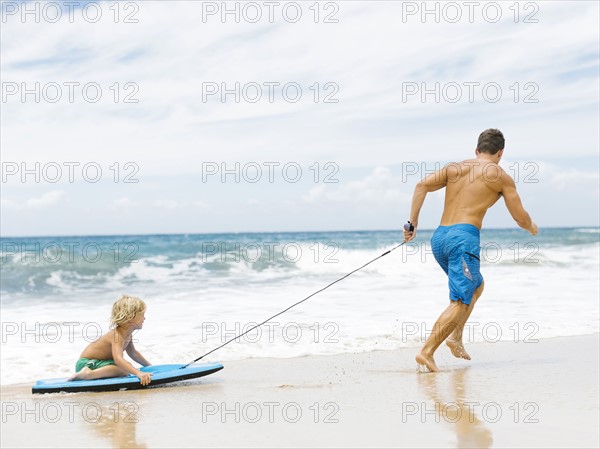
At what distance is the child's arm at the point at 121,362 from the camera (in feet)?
16.3

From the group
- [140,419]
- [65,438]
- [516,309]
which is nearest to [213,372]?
[140,419]

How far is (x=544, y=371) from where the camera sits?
5.34 m

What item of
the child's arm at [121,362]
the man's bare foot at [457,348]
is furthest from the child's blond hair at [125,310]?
the man's bare foot at [457,348]

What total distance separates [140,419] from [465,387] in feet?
6.80

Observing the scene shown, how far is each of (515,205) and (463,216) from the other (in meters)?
0.37

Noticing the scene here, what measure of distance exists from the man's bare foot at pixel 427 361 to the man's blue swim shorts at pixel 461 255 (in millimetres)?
469

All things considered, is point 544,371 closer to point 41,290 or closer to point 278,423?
point 278,423

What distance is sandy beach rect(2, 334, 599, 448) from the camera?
3605 mm

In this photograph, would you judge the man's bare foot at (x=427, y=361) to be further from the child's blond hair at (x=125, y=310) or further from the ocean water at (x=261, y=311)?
the child's blond hair at (x=125, y=310)

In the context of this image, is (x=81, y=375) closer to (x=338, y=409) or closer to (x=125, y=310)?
(x=125, y=310)

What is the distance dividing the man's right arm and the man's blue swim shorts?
29cm

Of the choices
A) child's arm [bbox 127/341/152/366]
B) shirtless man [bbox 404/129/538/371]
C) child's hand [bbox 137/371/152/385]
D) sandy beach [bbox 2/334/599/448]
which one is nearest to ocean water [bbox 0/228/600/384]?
child's arm [bbox 127/341/152/366]

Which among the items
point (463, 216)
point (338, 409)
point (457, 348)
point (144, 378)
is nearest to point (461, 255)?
point (463, 216)

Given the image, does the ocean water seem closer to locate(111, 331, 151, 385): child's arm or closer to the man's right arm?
locate(111, 331, 151, 385): child's arm
